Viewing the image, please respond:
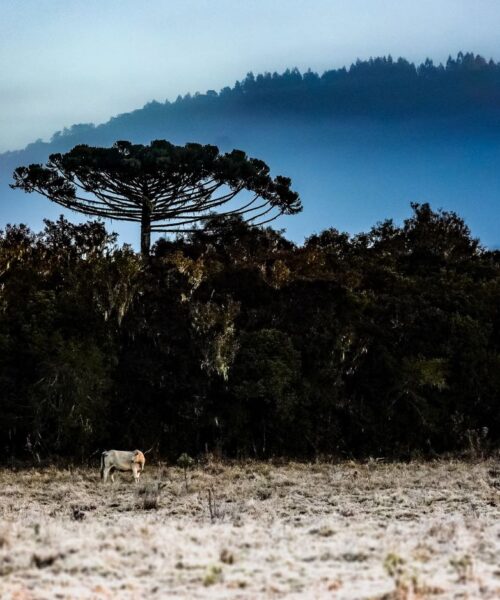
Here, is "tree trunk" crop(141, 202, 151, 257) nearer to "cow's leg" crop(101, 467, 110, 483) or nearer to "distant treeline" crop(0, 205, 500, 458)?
"distant treeline" crop(0, 205, 500, 458)

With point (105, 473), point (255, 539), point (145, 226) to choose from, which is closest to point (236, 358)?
point (105, 473)

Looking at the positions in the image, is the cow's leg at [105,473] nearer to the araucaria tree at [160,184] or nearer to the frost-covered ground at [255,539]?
the frost-covered ground at [255,539]

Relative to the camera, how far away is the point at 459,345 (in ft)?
66.1

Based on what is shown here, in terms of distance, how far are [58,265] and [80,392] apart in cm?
458

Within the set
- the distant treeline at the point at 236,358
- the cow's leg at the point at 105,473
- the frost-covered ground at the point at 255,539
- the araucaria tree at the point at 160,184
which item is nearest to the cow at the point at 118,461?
the cow's leg at the point at 105,473

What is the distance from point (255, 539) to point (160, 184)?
80.5 ft

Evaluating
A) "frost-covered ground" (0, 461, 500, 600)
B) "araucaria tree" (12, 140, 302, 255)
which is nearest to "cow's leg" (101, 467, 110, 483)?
"frost-covered ground" (0, 461, 500, 600)

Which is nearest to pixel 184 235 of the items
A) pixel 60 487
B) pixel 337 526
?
pixel 60 487

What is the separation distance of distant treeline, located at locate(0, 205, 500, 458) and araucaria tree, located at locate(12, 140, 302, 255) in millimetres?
9331

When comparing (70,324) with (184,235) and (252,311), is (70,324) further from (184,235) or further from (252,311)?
(184,235)

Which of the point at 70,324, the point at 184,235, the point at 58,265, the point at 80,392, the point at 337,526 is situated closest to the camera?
the point at 337,526

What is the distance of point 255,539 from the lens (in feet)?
26.8

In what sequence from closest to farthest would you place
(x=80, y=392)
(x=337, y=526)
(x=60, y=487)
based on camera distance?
(x=337, y=526), (x=60, y=487), (x=80, y=392)

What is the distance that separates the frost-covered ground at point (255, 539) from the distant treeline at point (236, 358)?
156 inches
